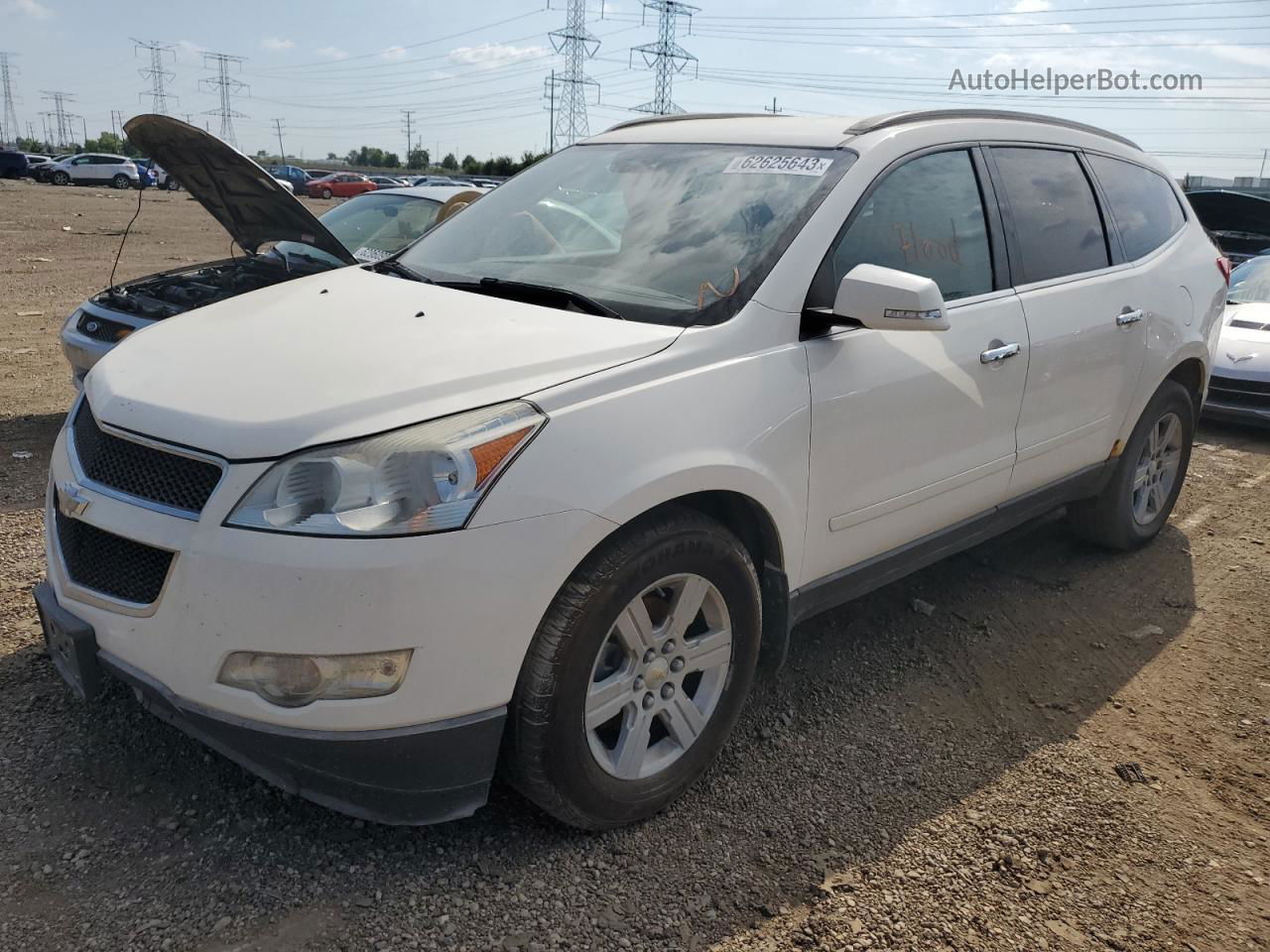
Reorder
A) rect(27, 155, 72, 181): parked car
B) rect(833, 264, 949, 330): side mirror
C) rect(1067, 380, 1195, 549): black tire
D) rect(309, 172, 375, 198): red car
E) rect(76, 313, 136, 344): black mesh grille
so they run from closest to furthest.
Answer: rect(833, 264, 949, 330): side mirror, rect(1067, 380, 1195, 549): black tire, rect(76, 313, 136, 344): black mesh grille, rect(27, 155, 72, 181): parked car, rect(309, 172, 375, 198): red car

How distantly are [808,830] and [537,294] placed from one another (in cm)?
170

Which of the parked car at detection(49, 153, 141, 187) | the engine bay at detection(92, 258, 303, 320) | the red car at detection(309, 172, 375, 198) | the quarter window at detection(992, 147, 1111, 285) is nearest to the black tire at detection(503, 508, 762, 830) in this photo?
the quarter window at detection(992, 147, 1111, 285)

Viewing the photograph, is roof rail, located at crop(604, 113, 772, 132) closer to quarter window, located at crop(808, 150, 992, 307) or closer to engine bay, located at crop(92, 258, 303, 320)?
quarter window, located at crop(808, 150, 992, 307)

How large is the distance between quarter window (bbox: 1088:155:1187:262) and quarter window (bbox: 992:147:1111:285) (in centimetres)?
20

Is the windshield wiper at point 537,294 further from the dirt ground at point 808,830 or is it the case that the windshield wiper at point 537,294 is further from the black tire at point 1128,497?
the black tire at point 1128,497

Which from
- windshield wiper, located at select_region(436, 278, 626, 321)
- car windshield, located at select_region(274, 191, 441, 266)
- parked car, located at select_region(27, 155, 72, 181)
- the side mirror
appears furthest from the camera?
parked car, located at select_region(27, 155, 72, 181)

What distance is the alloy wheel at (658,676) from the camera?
2592mm

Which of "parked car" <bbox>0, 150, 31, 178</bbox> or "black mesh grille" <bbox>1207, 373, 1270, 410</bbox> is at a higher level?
"parked car" <bbox>0, 150, 31, 178</bbox>

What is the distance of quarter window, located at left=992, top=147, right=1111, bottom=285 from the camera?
12.5 ft

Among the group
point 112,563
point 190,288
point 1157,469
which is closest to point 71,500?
point 112,563

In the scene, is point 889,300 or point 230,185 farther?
point 230,185

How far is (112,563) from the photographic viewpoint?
7.86ft

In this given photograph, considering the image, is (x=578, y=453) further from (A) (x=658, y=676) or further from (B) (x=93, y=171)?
(B) (x=93, y=171)

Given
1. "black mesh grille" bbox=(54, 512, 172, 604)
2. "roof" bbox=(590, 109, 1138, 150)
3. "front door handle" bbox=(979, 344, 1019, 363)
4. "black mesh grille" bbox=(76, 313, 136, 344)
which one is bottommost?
"black mesh grille" bbox=(54, 512, 172, 604)
